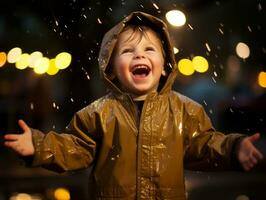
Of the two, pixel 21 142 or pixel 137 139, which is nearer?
pixel 21 142

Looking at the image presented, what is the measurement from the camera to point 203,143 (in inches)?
195

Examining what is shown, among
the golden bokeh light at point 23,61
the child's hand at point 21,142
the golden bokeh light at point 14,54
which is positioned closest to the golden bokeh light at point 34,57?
the golden bokeh light at point 23,61

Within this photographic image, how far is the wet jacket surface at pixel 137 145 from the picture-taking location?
471cm

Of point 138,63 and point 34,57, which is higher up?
point 34,57

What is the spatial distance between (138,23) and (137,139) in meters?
1.01

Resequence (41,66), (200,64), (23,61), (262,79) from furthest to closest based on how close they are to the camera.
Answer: (262,79), (200,64), (23,61), (41,66)

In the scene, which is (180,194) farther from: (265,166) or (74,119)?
(265,166)

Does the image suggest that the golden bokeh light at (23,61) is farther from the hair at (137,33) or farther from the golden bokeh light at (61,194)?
the hair at (137,33)

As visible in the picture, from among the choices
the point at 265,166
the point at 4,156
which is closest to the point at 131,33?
the point at 265,166

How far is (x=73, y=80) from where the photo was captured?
690 inches

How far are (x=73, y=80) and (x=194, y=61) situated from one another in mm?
11655

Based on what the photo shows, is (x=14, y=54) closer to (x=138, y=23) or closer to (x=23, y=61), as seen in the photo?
(x=23, y=61)

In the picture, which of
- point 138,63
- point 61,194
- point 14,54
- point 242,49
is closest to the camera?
point 138,63

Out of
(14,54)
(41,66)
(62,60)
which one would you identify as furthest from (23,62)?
(62,60)
